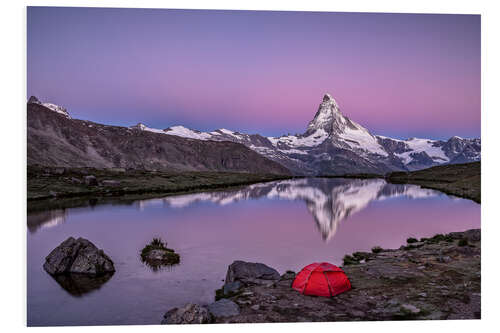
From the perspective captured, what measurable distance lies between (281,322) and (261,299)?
6.34 feet

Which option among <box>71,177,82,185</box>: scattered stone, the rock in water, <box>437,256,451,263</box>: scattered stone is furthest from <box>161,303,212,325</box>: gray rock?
<box>71,177,82,185</box>: scattered stone

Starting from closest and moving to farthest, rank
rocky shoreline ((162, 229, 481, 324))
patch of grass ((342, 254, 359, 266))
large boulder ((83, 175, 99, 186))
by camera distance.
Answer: rocky shoreline ((162, 229, 481, 324)) → patch of grass ((342, 254, 359, 266)) → large boulder ((83, 175, 99, 186))

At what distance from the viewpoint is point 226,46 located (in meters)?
25.8

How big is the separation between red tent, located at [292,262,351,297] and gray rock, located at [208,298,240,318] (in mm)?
3127

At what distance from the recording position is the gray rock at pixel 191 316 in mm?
13383

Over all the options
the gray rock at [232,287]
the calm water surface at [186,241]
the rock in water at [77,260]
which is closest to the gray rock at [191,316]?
the calm water surface at [186,241]

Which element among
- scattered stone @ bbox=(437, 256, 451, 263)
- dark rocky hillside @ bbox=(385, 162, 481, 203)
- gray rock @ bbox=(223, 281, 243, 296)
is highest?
dark rocky hillside @ bbox=(385, 162, 481, 203)

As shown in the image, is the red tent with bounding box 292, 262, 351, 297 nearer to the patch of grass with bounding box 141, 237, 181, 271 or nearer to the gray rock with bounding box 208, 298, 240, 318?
the gray rock with bounding box 208, 298, 240, 318

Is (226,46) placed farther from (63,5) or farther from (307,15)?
(63,5)

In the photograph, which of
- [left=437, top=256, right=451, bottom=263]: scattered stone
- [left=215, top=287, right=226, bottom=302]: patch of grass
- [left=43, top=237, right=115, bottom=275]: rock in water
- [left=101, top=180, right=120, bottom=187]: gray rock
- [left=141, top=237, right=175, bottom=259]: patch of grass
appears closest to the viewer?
[left=215, top=287, right=226, bottom=302]: patch of grass

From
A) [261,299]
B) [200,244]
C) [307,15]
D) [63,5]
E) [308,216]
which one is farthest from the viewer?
[308,216]

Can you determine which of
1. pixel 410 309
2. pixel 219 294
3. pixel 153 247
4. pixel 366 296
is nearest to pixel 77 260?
pixel 153 247

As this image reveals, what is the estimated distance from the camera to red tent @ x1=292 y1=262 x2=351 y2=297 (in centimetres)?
1534

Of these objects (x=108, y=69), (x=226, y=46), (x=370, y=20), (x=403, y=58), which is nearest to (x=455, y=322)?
(x=370, y=20)
